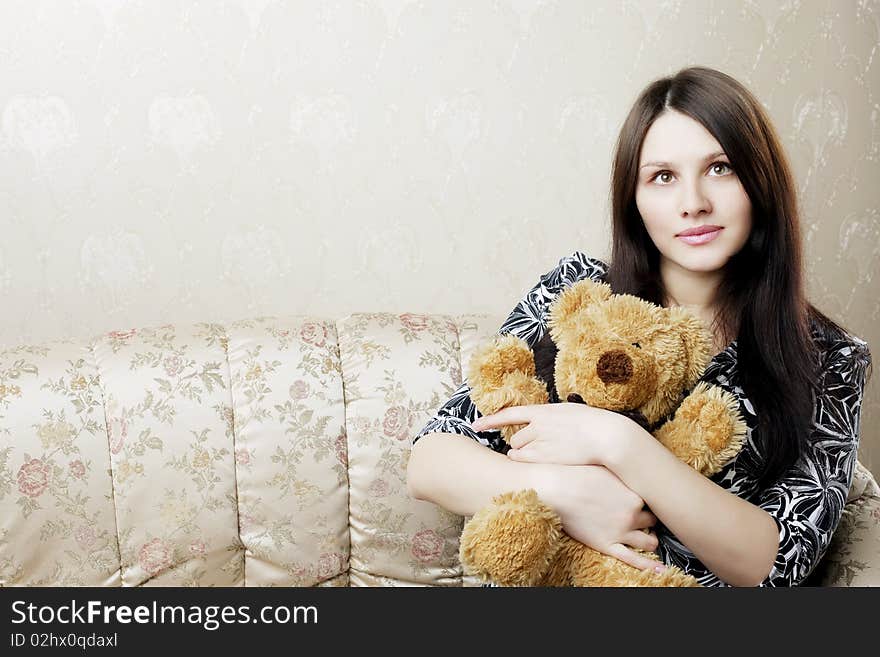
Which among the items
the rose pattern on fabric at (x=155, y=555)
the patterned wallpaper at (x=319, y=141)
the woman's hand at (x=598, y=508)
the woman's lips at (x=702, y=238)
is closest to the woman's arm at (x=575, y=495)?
the woman's hand at (x=598, y=508)

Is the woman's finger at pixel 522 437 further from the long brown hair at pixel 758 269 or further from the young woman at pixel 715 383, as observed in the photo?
the long brown hair at pixel 758 269

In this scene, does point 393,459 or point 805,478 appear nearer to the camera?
point 805,478

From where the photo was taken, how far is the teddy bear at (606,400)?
1.04 m

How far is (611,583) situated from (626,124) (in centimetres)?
65

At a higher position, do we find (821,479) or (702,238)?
(702,238)

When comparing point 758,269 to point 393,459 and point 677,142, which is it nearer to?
point 677,142

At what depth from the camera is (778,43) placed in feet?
7.34

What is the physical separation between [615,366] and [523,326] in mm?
392

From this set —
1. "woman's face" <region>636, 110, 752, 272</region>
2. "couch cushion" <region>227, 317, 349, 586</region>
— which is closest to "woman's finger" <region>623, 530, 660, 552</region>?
"woman's face" <region>636, 110, 752, 272</region>

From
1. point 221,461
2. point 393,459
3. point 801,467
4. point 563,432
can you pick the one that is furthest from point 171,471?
point 801,467

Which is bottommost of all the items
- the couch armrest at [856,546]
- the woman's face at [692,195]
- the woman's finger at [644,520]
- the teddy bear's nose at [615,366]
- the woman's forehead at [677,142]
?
the couch armrest at [856,546]

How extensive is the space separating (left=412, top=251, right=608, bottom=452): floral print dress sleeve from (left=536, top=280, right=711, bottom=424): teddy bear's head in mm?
187

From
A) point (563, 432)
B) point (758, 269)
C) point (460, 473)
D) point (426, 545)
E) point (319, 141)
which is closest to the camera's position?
point (563, 432)

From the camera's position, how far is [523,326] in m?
1.44
